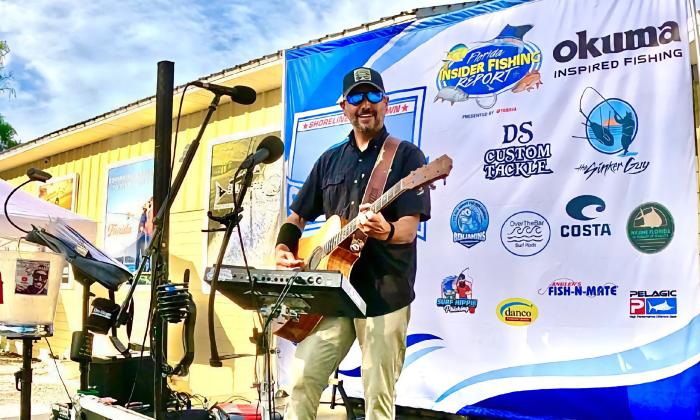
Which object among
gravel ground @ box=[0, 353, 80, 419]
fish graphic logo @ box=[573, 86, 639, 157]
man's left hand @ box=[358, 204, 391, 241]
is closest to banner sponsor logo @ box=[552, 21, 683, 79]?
fish graphic logo @ box=[573, 86, 639, 157]

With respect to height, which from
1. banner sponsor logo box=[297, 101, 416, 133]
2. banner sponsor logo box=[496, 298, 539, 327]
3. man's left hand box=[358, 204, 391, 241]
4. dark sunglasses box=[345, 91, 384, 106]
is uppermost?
banner sponsor logo box=[297, 101, 416, 133]

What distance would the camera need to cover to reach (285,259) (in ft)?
9.50

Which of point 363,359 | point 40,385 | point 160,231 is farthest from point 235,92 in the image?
point 40,385

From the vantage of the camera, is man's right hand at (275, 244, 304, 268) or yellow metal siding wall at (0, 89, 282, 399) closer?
man's right hand at (275, 244, 304, 268)

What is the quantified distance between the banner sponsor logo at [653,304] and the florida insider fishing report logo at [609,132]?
67 centimetres

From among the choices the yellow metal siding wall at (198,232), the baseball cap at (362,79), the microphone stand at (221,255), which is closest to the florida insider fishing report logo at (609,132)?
the baseball cap at (362,79)

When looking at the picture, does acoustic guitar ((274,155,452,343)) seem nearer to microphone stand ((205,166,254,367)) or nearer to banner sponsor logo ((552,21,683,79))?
microphone stand ((205,166,254,367))

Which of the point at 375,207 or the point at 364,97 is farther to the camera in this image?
the point at 364,97

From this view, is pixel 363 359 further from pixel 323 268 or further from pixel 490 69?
pixel 490 69

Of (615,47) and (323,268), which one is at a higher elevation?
(615,47)

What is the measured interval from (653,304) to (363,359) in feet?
5.70

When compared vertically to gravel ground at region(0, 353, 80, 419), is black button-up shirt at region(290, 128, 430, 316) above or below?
above

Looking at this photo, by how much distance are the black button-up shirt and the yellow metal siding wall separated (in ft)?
9.90

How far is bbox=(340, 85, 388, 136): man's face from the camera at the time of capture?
9.64ft
